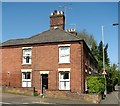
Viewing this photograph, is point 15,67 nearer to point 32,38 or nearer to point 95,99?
point 32,38

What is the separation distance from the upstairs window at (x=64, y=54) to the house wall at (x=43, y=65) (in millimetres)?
387

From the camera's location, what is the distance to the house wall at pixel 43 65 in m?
27.6

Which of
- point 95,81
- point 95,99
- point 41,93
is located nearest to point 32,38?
point 41,93

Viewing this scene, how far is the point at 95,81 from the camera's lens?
90.3ft

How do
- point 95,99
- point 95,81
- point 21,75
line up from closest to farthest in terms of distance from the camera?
point 95,99, point 95,81, point 21,75

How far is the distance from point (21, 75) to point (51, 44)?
499cm

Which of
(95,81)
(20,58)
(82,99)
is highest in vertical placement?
(20,58)

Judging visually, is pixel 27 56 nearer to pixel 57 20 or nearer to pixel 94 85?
pixel 57 20

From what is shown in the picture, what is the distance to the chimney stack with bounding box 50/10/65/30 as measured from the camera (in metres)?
32.3

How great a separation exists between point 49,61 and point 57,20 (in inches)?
240

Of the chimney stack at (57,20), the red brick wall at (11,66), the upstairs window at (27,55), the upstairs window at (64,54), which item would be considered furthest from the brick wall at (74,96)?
the chimney stack at (57,20)

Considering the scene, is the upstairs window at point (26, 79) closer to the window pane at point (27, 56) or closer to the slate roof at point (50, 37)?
the window pane at point (27, 56)

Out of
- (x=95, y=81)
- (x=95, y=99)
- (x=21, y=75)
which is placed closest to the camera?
(x=95, y=99)

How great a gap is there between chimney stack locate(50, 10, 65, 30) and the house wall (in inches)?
167
